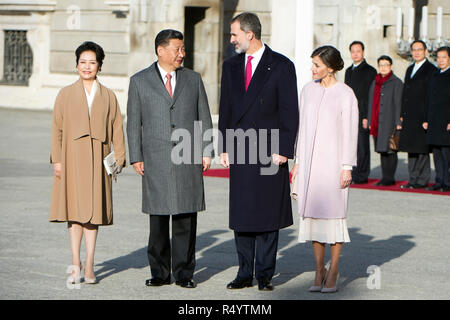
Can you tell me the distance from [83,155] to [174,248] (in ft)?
3.00

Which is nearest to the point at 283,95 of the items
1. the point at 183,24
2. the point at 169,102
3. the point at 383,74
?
the point at 169,102

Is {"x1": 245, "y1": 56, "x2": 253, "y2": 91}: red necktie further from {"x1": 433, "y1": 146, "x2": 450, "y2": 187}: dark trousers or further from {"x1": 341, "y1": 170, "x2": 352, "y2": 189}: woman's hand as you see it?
{"x1": 433, "y1": 146, "x2": 450, "y2": 187}: dark trousers

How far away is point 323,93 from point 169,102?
3.53 ft

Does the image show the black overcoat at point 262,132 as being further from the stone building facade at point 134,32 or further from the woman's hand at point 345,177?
the stone building facade at point 134,32

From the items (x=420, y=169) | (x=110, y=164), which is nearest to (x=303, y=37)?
(x=420, y=169)

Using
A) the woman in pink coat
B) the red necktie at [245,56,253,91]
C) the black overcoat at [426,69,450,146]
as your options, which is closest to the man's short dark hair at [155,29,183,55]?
the red necktie at [245,56,253,91]

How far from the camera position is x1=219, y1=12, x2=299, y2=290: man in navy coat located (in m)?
7.48

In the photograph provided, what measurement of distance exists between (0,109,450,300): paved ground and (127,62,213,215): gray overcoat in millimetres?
625

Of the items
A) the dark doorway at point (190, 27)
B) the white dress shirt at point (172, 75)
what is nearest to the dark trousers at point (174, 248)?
the white dress shirt at point (172, 75)

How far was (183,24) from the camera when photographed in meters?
24.6

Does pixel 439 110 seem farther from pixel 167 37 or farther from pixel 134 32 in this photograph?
pixel 134 32
